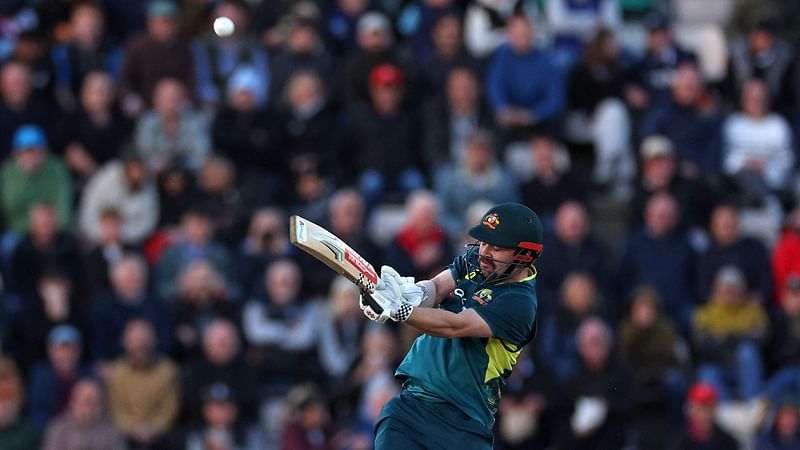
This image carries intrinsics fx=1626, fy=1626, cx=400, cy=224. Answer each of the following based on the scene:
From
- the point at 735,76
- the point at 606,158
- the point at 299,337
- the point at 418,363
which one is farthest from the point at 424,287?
the point at 735,76

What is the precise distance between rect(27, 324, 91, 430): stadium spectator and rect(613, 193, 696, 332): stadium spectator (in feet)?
17.0

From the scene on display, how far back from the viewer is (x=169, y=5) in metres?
17.0

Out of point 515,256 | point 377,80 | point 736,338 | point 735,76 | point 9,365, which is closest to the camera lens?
point 515,256

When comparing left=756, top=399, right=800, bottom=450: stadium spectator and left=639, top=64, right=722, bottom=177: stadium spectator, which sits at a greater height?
left=639, top=64, right=722, bottom=177: stadium spectator

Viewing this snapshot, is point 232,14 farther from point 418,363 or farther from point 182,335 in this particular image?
point 418,363

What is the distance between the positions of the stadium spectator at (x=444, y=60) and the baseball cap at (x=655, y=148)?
1.95 meters

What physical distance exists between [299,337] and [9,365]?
259cm

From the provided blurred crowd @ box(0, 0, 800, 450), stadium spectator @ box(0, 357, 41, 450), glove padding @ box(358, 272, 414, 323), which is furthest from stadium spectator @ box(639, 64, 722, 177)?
glove padding @ box(358, 272, 414, 323)

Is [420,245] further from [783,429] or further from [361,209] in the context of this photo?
[783,429]

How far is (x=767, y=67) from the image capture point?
17.5 metres

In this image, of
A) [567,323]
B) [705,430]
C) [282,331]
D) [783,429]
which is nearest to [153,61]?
[282,331]

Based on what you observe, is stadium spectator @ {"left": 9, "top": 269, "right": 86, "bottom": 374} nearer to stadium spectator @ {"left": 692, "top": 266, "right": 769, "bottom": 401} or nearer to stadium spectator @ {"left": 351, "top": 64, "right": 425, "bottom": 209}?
stadium spectator @ {"left": 351, "top": 64, "right": 425, "bottom": 209}

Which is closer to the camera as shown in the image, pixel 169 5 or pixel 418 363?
pixel 418 363

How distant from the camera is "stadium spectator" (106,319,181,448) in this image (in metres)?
14.3
